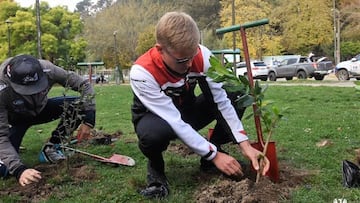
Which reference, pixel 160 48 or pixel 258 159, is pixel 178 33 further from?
pixel 258 159

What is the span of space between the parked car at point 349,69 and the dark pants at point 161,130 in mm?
19104

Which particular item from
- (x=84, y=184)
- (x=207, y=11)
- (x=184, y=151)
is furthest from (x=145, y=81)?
(x=207, y=11)

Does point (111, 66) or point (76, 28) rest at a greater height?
point (76, 28)

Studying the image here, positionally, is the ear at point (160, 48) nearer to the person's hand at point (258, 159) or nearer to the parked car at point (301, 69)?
the person's hand at point (258, 159)

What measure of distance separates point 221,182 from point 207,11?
59177 mm

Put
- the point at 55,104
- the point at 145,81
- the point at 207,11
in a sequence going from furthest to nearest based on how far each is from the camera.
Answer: the point at 207,11 < the point at 55,104 < the point at 145,81

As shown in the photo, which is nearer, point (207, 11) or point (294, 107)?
point (294, 107)

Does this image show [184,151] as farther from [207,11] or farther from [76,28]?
[207,11]

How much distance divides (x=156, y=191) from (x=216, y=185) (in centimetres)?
38

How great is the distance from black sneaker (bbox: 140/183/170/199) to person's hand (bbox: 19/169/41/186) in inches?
29.3

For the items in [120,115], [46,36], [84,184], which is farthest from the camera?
[46,36]

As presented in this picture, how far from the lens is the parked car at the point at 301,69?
26188mm

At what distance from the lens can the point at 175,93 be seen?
3094mm

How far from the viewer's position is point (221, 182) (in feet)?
9.38
